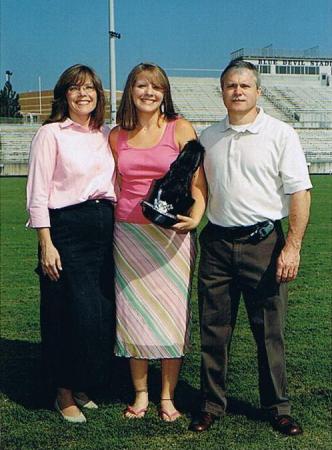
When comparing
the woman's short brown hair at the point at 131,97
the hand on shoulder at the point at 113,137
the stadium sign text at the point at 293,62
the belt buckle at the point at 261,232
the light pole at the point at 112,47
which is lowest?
the belt buckle at the point at 261,232

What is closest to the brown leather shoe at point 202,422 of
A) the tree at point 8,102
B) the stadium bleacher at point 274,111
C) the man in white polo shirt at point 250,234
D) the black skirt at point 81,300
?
the man in white polo shirt at point 250,234

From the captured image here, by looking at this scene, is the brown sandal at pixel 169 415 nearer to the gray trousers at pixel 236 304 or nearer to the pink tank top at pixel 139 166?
the gray trousers at pixel 236 304

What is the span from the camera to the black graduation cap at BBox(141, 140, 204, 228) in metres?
3.30

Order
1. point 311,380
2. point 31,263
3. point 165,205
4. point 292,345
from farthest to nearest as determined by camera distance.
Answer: point 31,263 → point 292,345 → point 311,380 → point 165,205

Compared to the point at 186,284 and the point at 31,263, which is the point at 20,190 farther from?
the point at 186,284

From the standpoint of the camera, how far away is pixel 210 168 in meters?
3.39

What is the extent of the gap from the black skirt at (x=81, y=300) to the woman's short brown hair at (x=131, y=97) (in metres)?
0.43

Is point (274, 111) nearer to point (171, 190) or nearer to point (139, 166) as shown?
point (139, 166)

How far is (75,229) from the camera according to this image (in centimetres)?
353

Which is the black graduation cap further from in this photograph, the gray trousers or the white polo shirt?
the gray trousers

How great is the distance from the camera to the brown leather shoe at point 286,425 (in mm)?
3426

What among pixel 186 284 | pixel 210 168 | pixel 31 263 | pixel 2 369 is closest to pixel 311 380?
pixel 186 284

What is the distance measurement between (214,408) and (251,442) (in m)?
0.31

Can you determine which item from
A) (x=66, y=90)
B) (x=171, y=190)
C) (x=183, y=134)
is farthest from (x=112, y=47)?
(x=171, y=190)
